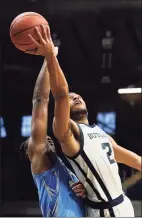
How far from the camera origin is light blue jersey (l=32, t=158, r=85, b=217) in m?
1.66

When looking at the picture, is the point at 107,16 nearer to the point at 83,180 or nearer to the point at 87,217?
the point at 83,180

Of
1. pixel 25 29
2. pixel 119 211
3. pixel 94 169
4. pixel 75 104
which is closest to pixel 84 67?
pixel 75 104

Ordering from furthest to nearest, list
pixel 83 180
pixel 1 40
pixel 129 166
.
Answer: pixel 1 40 < pixel 129 166 < pixel 83 180

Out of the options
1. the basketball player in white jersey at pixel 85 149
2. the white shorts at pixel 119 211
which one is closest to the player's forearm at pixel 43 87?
the basketball player in white jersey at pixel 85 149

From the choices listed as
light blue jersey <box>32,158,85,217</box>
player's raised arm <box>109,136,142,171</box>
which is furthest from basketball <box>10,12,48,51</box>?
player's raised arm <box>109,136,142,171</box>

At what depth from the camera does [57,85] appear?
59.5 inches

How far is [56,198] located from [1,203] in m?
0.54

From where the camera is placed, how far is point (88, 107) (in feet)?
6.51

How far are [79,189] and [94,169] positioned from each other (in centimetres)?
10

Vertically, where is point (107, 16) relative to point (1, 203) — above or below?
above

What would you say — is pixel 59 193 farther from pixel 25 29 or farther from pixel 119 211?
pixel 25 29

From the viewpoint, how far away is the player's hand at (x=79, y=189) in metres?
1.63

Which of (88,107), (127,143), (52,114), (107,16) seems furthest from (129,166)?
(107,16)

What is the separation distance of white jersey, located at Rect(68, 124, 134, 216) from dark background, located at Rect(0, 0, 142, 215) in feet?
1.26
